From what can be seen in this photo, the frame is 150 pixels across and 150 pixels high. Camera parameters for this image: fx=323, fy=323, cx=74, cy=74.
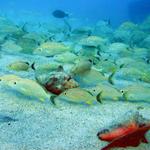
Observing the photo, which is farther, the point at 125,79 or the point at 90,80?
the point at 125,79

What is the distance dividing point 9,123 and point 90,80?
2.09 meters

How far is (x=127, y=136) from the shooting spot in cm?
365

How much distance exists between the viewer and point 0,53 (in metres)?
9.31

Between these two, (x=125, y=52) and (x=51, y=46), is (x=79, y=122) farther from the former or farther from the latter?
(x=125, y=52)

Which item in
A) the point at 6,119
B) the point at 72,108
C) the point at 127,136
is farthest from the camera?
the point at 72,108

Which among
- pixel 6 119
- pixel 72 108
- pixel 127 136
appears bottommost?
pixel 6 119

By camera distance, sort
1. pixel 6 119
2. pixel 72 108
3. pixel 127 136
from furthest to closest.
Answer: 1. pixel 72 108
2. pixel 6 119
3. pixel 127 136

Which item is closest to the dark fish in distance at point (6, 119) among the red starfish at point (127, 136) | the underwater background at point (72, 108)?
the underwater background at point (72, 108)

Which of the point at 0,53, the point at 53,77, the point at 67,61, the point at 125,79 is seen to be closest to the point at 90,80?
the point at 53,77

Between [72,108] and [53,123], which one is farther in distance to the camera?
[72,108]

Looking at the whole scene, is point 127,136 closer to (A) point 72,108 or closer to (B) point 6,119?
(A) point 72,108

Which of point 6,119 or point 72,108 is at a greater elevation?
point 72,108

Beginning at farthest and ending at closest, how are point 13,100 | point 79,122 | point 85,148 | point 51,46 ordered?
point 51,46
point 13,100
point 79,122
point 85,148

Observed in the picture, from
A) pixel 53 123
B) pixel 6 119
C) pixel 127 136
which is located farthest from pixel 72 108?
pixel 127 136
